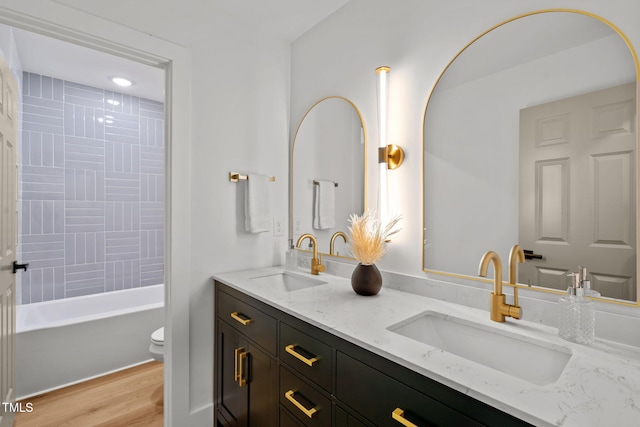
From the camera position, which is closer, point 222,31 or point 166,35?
point 166,35

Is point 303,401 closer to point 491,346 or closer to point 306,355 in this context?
point 306,355

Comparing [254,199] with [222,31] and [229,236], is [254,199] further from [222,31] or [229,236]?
[222,31]

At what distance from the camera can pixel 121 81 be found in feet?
9.15

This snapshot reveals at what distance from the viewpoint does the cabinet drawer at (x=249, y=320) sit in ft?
4.21

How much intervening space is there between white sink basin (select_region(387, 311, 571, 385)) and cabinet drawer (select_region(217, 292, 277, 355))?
1.77 ft

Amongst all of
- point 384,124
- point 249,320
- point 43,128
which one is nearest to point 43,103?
point 43,128

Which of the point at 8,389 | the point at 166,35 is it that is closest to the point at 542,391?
the point at 166,35

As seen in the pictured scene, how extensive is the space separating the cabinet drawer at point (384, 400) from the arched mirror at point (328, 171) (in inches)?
34.1

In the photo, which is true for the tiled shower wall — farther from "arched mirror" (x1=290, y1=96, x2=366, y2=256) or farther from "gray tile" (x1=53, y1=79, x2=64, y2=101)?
"arched mirror" (x1=290, y1=96, x2=366, y2=256)

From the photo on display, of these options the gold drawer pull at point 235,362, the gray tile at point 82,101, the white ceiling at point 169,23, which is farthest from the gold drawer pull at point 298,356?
the gray tile at point 82,101

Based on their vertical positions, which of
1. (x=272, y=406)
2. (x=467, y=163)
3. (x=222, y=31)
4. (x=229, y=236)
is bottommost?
(x=272, y=406)

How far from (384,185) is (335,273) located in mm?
594

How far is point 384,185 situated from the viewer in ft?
5.02

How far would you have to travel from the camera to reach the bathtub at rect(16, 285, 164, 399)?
6.78 ft
